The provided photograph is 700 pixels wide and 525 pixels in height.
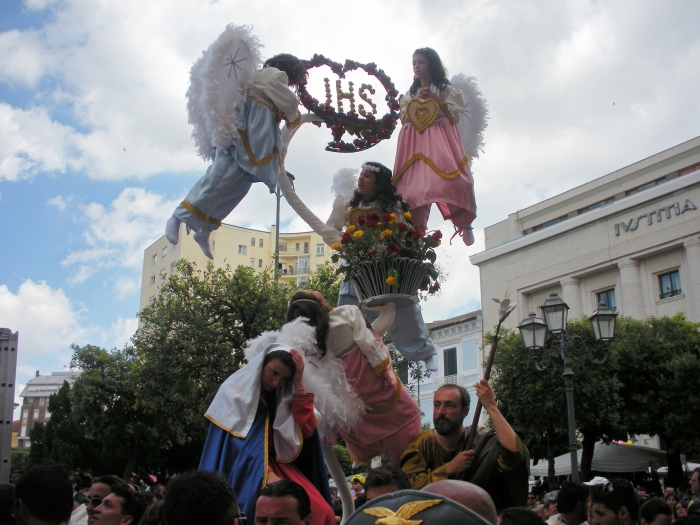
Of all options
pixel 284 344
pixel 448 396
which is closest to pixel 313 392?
pixel 284 344

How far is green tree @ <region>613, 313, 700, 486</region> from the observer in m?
22.7

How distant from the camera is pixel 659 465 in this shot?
2484cm

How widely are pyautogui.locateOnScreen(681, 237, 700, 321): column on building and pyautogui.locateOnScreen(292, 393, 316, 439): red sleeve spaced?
29.5 m

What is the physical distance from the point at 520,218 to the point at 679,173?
9.52 meters

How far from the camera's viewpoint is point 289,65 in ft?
22.5

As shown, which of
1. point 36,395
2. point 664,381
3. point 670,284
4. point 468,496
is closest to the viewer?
point 468,496

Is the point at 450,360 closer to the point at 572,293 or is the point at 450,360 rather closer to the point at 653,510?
the point at 572,293

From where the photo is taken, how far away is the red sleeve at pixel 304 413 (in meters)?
4.73

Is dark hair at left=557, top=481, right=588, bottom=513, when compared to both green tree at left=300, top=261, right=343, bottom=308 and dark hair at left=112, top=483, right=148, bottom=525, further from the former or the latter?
green tree at left=300, top=261, right=343, bottom=308

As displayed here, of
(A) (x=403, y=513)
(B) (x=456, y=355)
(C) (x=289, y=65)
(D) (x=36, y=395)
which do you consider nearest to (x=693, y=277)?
(B) (x=456, y=355)

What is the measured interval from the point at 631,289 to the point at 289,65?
98.4ft

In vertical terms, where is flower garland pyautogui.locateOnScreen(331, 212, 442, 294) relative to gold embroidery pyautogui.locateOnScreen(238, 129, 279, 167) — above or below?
below

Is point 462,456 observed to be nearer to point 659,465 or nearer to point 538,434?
point 538,434

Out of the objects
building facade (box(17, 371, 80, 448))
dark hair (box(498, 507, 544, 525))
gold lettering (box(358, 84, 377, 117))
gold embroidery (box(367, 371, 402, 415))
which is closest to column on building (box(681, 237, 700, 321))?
gold lettering (box(358, 84, 377, 117))
